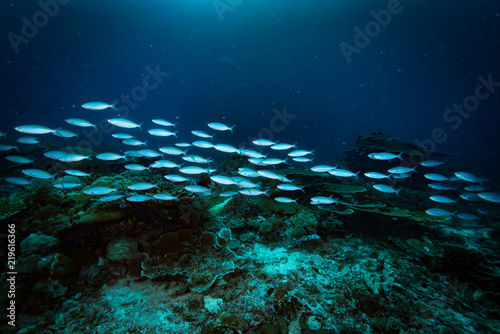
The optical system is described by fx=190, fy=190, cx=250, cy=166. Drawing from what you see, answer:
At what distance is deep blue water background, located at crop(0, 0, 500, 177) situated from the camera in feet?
118

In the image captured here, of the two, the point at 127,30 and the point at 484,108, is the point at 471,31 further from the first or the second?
the point at 484,108

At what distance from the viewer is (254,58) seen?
61.3m

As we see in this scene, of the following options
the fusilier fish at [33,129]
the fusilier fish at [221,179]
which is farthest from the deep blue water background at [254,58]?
the fusilier fish at [221,179]

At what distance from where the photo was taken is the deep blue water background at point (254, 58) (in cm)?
3591

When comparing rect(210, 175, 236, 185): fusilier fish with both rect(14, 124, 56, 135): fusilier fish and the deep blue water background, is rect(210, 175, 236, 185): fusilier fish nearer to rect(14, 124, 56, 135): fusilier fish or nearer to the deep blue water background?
rect(14, 124, 56, 135): fusilier fish

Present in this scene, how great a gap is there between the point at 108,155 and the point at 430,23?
5013cm

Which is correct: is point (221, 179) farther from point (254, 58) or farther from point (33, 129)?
point (254, 58)

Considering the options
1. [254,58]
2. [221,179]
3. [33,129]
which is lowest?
[221,179]

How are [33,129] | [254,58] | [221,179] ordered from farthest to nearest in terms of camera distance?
1. [254,58]
2. [33,129]
3. [221,179]

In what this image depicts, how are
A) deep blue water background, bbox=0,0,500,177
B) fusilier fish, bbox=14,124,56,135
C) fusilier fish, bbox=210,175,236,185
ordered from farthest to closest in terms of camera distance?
deep blue water background, bbox=0,0,500,177
fusilier fish, bbox=14,124,56,135
fusilier fish, bbox=210,175,236,185

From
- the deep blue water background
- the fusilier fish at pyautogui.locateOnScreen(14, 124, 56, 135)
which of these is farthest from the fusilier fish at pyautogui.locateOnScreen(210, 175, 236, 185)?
the deep blue water background

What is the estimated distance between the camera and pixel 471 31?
3231cm

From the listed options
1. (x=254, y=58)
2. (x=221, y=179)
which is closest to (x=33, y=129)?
(x=221, y=179)

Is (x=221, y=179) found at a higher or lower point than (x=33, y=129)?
lower
